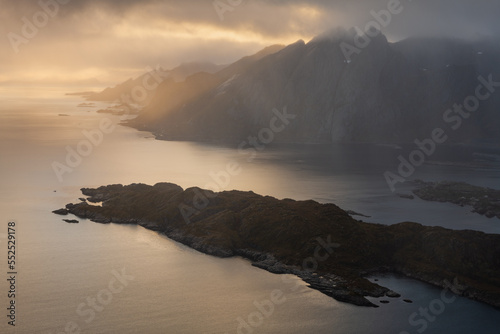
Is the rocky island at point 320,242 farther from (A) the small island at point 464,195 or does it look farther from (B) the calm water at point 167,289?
(A) the small island at point 464,195

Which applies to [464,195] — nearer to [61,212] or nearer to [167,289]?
[167,289]

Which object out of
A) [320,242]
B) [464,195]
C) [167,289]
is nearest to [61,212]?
[167,289]

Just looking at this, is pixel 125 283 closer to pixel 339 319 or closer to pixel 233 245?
pixel 233 245

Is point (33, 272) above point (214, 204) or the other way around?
the other way around

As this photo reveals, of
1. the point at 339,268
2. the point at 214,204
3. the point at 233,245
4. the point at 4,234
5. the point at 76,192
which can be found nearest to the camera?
the point at 339,268

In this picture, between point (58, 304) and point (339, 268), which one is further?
point (339, 268)

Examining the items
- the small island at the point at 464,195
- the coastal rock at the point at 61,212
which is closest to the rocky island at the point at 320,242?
the coastal rock at the point at 61,212

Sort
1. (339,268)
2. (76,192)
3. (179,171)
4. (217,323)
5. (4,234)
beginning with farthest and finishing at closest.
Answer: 1. (179,171)
2. (76,192)
3. (4,234)
4. (339,268)
5. (217,323)

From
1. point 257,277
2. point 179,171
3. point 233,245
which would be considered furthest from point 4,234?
point 179,171
